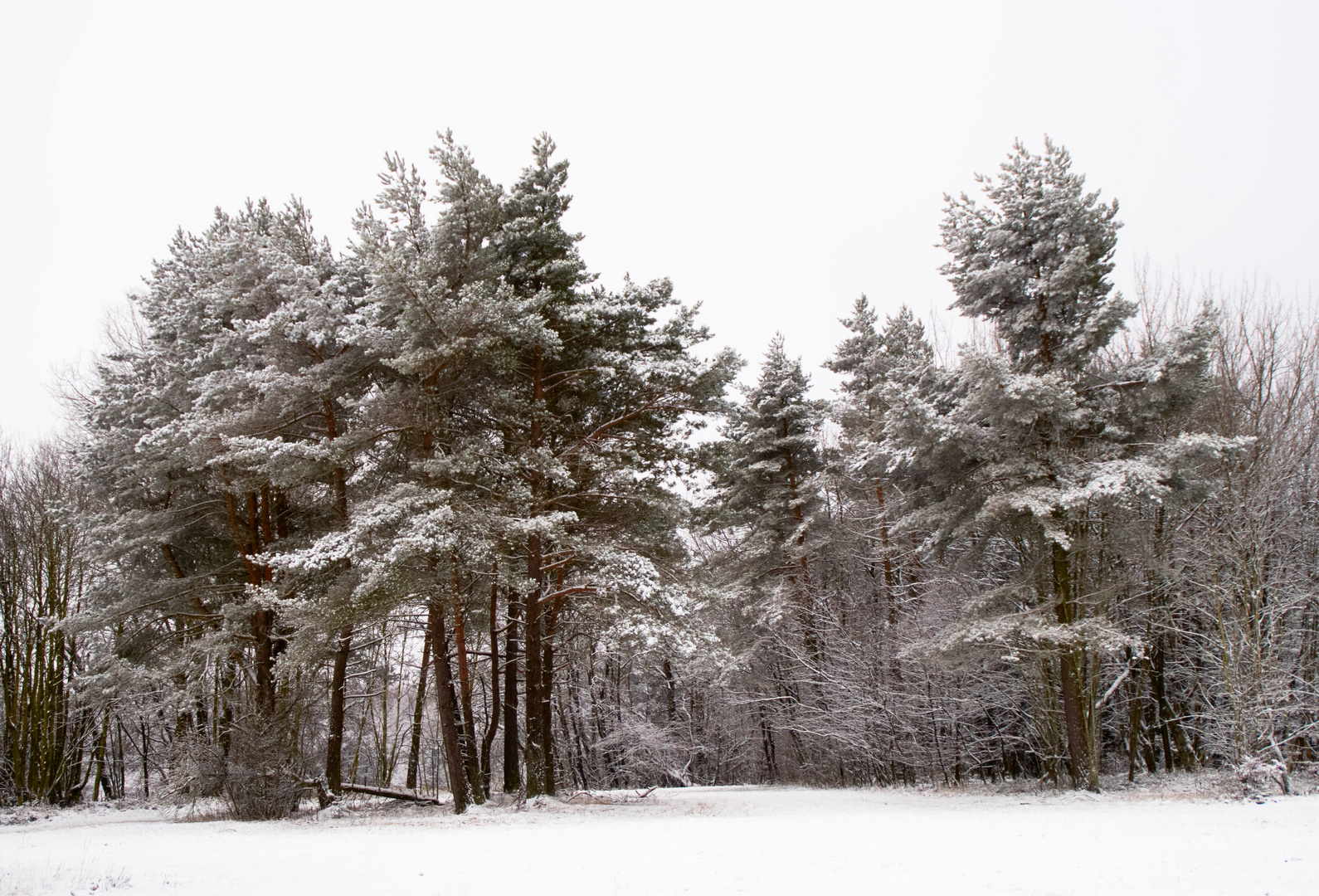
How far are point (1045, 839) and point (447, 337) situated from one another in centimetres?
1061

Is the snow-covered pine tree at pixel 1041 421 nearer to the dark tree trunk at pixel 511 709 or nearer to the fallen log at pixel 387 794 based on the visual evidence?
the dark tree trunk at pixel 511 709

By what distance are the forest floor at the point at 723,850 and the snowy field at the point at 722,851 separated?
0.03 meters

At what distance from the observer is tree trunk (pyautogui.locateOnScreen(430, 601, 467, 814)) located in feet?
38.6

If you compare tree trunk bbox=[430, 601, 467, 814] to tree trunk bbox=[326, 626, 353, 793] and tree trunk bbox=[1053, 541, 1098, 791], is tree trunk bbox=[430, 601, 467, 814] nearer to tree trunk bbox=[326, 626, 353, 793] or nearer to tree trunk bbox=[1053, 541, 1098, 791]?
tree trunk bbox=[326, 626, 353, 793]

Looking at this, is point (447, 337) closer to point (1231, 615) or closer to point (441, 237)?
point (441, 237)

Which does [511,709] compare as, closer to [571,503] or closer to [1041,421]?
[571,503]

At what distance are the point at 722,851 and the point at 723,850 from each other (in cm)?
13

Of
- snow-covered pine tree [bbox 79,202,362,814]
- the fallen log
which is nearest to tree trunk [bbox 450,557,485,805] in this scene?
the fallen log

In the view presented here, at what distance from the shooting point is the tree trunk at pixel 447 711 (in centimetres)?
1177

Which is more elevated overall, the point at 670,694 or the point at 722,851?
the point at 722,851

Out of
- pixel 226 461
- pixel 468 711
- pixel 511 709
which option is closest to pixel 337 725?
pixel 468 711

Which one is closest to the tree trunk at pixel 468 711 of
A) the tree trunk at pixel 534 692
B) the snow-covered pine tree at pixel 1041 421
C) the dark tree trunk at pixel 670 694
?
the tree trunk at pixel 534 692

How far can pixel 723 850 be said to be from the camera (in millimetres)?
7785

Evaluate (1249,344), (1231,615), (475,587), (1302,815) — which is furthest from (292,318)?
(1249,344)
